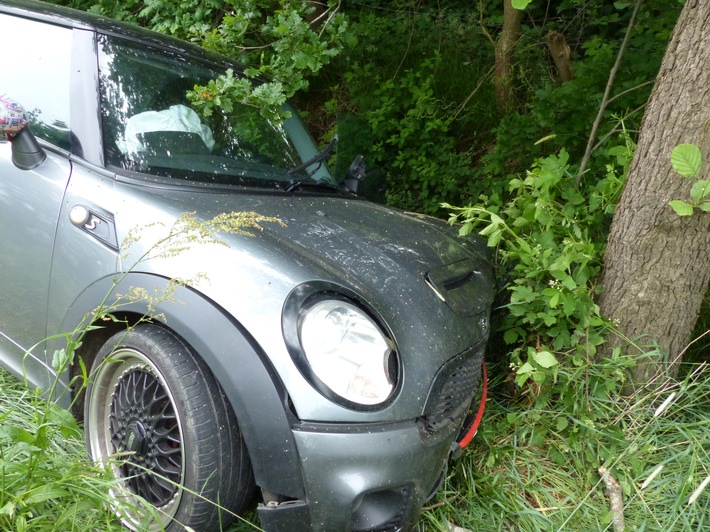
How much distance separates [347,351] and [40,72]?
1755 millimetres

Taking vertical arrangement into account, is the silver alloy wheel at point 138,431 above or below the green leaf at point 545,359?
above

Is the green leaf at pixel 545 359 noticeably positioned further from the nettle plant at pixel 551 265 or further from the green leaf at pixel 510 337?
the green leaf at pixel 510 337

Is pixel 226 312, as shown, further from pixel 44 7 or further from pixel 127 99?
pixel 44 7

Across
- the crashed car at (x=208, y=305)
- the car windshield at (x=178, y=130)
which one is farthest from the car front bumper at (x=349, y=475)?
the car windshield at (x=178, y=130)

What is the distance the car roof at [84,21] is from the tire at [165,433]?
136 cm

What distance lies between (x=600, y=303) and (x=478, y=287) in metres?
0.57

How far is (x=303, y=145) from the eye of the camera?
10.5 feet

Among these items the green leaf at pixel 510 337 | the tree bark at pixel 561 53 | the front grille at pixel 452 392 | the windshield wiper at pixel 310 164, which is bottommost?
the green leaf at pixel 510 337

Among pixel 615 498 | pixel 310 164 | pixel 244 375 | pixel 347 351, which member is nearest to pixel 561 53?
pixel 310 164

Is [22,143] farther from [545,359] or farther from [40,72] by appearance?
[545,359]

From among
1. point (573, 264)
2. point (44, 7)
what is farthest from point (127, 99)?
point (573, 264)

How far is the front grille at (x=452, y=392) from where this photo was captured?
1.94 meters

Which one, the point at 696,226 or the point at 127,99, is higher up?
the point at 127,99

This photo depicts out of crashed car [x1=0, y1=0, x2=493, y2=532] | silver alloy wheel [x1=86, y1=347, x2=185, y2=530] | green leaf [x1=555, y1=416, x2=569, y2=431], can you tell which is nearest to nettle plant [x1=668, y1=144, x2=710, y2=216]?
crashed car [x1=0, y1=0, x2=493, y2=532]
